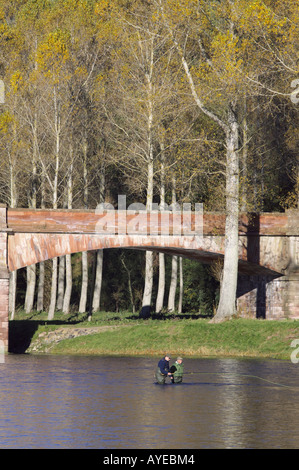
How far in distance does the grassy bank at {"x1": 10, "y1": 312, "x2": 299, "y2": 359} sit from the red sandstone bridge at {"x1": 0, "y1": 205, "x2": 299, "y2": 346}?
12.4ft

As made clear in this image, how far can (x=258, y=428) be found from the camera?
2442 centimetres

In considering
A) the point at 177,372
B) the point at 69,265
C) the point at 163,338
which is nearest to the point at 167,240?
the point at 163,338

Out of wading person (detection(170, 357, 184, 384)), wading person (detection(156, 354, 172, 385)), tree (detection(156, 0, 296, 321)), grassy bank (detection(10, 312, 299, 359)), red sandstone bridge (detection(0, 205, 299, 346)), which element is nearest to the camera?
wading person (detection(156, 354, 172, 385))

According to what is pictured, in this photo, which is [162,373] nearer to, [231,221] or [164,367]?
[164,367]

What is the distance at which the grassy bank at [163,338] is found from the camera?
42.5m

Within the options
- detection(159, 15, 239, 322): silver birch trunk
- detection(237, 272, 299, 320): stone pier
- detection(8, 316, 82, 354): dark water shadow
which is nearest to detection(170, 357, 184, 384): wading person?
detection(159, 15, 239, 322): silver birch trunk

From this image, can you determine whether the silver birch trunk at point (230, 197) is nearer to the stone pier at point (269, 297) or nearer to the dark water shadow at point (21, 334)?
the stone pier at point (269, 297)

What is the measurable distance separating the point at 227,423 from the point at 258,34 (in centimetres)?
2337

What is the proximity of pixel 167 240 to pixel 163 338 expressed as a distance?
5.58 metres

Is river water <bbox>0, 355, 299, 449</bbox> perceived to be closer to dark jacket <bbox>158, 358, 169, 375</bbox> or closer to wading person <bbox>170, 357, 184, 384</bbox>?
wading person <bbox>170, 357, 184, 384</bbox>

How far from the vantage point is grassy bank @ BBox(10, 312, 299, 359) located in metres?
42.5

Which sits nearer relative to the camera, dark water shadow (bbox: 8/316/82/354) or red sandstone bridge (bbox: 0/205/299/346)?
red sandstone bridge (bbox: 0/205/299/346)
